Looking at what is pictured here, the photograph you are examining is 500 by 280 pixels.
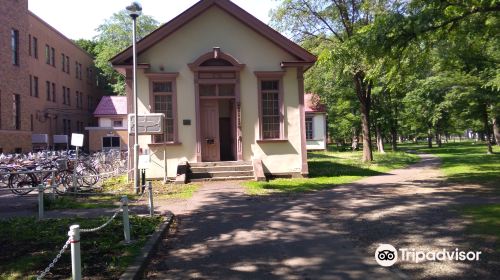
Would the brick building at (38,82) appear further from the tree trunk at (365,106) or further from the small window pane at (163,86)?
the tree trunk at (365,106)

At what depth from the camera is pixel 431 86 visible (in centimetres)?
3100

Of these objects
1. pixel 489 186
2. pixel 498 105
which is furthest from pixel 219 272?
pixel 498 105

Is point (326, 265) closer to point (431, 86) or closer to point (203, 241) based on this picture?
point (203, 241)

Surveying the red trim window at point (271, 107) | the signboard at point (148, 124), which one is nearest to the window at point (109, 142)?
the red trim window at point (271, 107)

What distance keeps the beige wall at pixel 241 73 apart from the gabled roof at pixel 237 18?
0.80 ft

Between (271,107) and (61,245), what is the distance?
11.8 m

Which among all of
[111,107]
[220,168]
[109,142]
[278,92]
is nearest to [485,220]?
[220,168]

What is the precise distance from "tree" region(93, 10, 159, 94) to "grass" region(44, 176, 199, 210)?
40.0 metres

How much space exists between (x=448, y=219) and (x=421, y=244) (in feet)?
6.98

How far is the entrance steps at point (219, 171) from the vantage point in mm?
16891

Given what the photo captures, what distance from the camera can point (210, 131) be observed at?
60.1 feet

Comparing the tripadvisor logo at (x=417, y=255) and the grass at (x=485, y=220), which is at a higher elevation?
the grass at (x=485, y=220)

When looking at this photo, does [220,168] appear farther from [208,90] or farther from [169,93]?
[169,93]

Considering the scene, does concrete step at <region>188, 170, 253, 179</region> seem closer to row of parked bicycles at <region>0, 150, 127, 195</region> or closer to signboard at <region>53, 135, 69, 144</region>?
row of parked bicycles at <region>0, 150, 127, 195</region>
